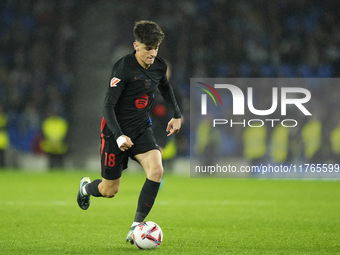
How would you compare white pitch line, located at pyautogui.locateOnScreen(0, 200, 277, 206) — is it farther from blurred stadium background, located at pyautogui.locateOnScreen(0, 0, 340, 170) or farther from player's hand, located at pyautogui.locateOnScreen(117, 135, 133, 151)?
blurred stadium background, located at pyautogui.locateOnScreen(0, 0, 340, 170)

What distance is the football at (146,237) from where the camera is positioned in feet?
12.3

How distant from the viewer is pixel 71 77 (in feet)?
47.1

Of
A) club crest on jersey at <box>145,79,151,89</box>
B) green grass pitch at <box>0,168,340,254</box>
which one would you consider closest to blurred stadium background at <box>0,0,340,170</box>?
green grass pitch at <box>0,168,340,254</box>

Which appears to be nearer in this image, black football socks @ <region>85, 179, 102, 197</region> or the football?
the football

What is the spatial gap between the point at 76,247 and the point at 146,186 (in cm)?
68

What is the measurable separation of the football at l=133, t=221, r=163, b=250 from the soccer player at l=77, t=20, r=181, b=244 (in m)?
0.10

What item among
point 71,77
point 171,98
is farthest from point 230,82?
point 171,98

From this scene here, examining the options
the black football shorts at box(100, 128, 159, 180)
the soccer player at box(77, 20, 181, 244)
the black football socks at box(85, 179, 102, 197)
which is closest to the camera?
the soccer player at box(77, 20, 181, 244)

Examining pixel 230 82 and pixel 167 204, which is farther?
pixel 230 82

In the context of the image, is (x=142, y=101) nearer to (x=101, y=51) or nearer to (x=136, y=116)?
(x=136, y=116)

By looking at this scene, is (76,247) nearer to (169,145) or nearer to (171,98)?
(171,98)

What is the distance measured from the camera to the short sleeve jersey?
13.2 feet

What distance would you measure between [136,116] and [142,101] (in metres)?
0.13

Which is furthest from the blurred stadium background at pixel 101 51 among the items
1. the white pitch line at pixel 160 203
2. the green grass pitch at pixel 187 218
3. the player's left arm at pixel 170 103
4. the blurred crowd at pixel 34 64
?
the player's left arm at pixel 170 103
